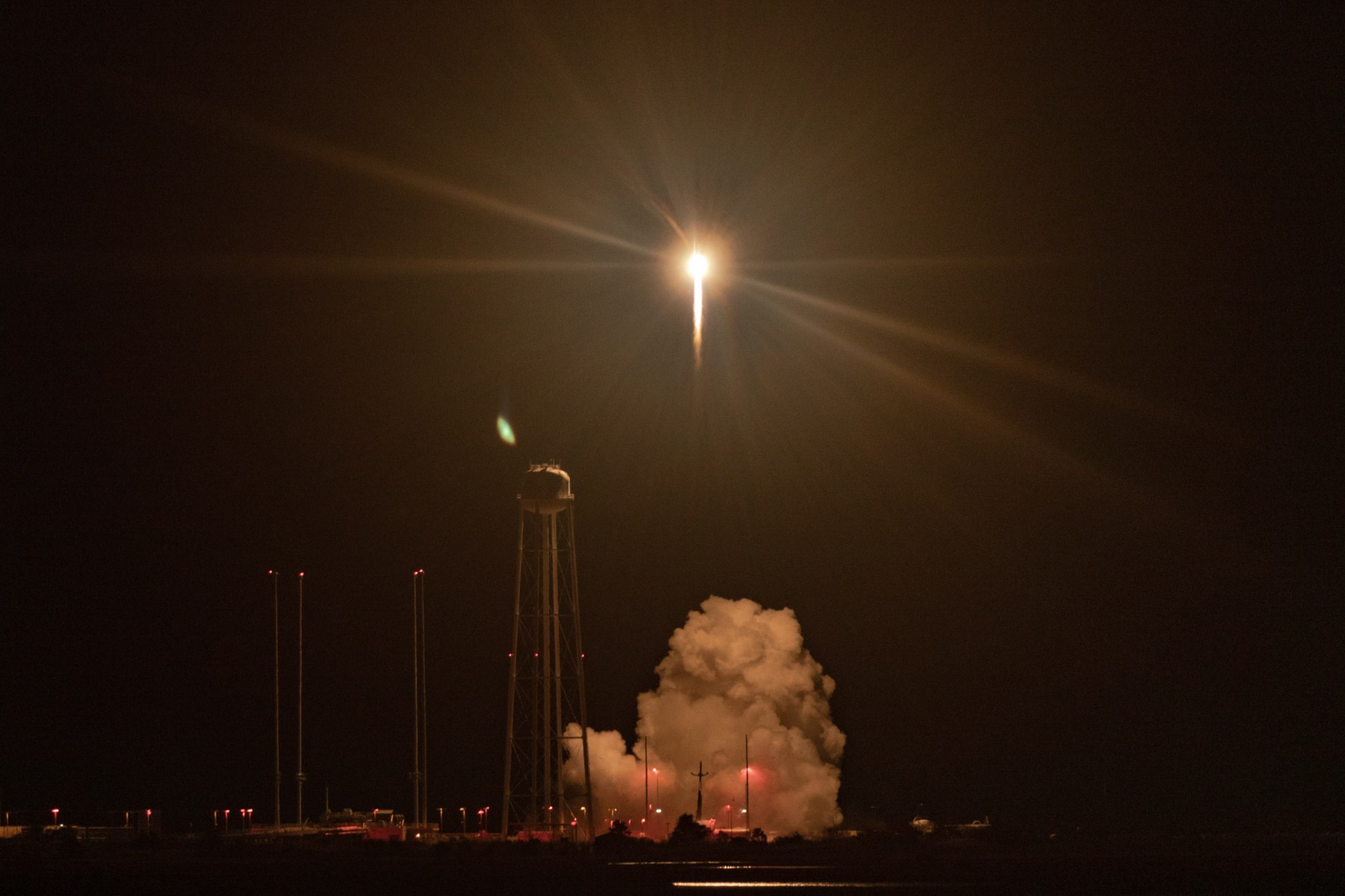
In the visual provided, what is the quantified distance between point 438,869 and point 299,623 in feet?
72.7

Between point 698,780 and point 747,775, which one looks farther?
point 698,780

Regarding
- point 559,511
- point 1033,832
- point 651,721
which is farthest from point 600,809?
point 1033,832

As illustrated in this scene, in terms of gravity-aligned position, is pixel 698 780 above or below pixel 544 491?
below

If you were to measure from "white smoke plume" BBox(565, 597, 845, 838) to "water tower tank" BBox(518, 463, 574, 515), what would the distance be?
1033 centimetres

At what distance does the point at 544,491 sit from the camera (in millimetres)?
75000

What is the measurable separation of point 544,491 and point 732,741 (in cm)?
1480

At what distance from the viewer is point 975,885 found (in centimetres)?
5181

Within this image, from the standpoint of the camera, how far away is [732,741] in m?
81.2

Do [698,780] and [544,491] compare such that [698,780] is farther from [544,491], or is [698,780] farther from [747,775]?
[544,491]

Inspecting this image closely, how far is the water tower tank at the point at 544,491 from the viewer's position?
7506 cm

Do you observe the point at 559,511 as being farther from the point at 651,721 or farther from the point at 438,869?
the point at 438,869

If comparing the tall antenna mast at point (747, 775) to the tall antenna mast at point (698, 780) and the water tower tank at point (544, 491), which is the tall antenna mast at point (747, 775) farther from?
the water tower tank at point (544, 491)

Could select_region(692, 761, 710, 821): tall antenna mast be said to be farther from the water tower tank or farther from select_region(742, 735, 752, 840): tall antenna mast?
the water tower tank

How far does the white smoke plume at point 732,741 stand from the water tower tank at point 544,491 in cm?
1033
